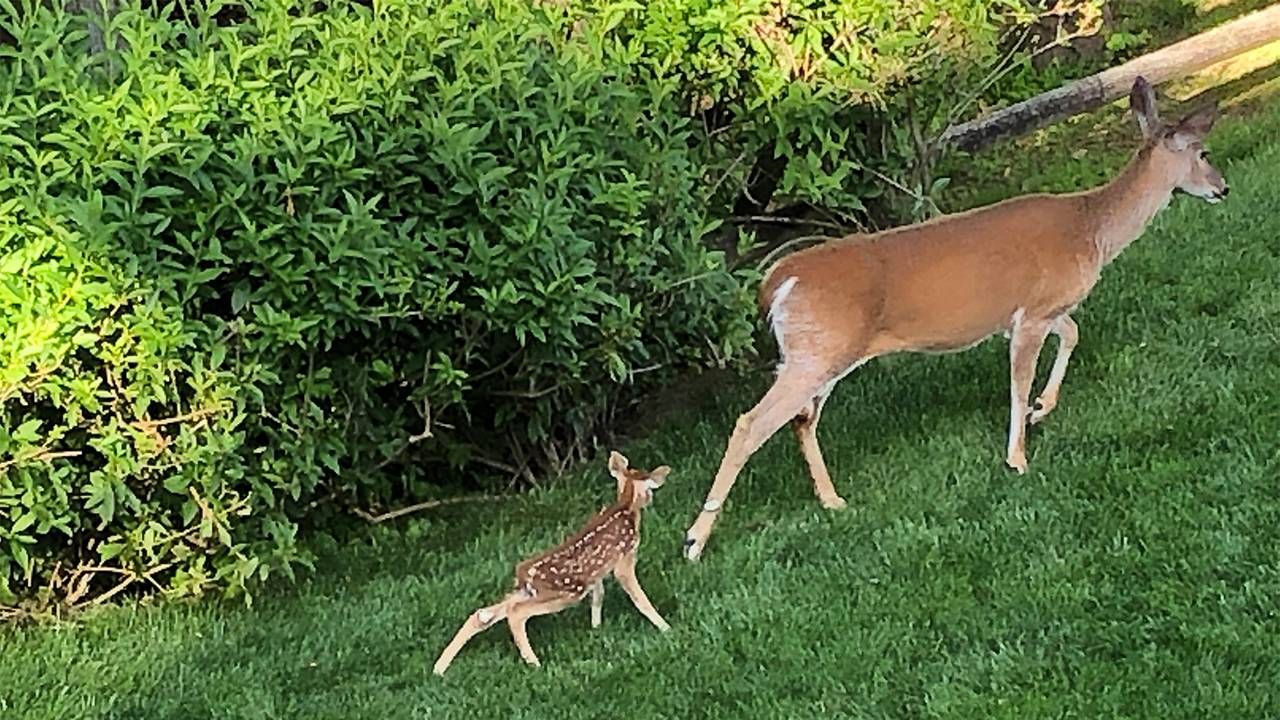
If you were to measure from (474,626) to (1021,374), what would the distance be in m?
2.02

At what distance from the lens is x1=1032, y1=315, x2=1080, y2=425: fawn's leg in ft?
19.7

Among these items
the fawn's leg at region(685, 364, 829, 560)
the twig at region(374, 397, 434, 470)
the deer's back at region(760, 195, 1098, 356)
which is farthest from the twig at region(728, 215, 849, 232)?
the fawn's leg at region(685, 364, 829, 560)

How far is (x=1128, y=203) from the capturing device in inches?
232

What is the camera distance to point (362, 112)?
564 centimetres

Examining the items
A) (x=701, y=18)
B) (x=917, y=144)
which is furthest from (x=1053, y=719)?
(x=917, y=144)

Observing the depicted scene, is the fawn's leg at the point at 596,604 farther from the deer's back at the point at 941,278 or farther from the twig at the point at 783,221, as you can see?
the twig at the point at 783,221

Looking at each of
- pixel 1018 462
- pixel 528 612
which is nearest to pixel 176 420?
pixel 528 612

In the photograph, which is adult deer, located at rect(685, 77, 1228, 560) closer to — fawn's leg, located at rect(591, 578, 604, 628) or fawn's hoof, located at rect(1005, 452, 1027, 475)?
fawn's hoof, located at rect(1005, 452, 1027, 475)

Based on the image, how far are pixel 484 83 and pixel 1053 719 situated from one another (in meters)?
2.90

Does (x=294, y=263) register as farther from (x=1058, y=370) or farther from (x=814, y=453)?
(x=1058, y=370)

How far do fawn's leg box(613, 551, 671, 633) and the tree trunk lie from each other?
4221mm

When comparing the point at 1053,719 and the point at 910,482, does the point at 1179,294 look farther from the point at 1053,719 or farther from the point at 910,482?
the point at 1053,719

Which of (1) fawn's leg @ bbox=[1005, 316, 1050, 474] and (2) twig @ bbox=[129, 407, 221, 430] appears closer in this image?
(2) twig @ bbox=[129, 407, 221, 430]

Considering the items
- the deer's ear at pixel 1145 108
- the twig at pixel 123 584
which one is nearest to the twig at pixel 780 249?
the deer's ear at pixel 1145 108
